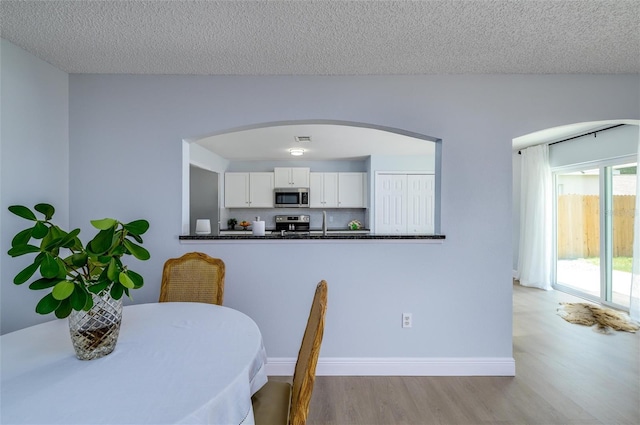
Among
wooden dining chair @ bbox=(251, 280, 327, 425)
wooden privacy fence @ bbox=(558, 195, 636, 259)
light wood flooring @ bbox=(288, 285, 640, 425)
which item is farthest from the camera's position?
wooden privacy fence @ bbox=(558, 195, 636, 259)

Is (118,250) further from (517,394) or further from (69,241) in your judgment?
(517,394)

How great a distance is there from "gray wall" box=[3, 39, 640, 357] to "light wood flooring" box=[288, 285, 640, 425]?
24 centimetres

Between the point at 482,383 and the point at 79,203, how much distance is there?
11.3 ft

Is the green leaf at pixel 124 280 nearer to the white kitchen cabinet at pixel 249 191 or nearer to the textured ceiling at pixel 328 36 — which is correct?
the textured ceiling at pixel 328 36

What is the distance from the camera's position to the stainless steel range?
19.5ft

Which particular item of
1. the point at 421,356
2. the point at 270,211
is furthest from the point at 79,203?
the point at 270,211

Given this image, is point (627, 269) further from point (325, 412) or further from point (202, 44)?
point (202, 44)

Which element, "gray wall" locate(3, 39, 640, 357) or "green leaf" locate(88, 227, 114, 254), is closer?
"green leaf" locate(88, 227, 114, 254)

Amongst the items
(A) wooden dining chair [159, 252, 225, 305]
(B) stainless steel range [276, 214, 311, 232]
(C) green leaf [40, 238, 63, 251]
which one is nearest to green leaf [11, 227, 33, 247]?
(C) green leaf [40, 238, 63, 251]

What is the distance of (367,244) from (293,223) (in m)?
3.67

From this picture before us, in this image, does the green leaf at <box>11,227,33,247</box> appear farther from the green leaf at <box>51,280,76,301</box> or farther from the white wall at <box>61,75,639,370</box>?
the white wall at <box>61,75,639,370</box>

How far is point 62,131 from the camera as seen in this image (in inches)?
91.4

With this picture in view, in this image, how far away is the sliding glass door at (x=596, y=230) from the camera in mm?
3854

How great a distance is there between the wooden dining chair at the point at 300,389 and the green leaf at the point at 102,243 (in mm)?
821
